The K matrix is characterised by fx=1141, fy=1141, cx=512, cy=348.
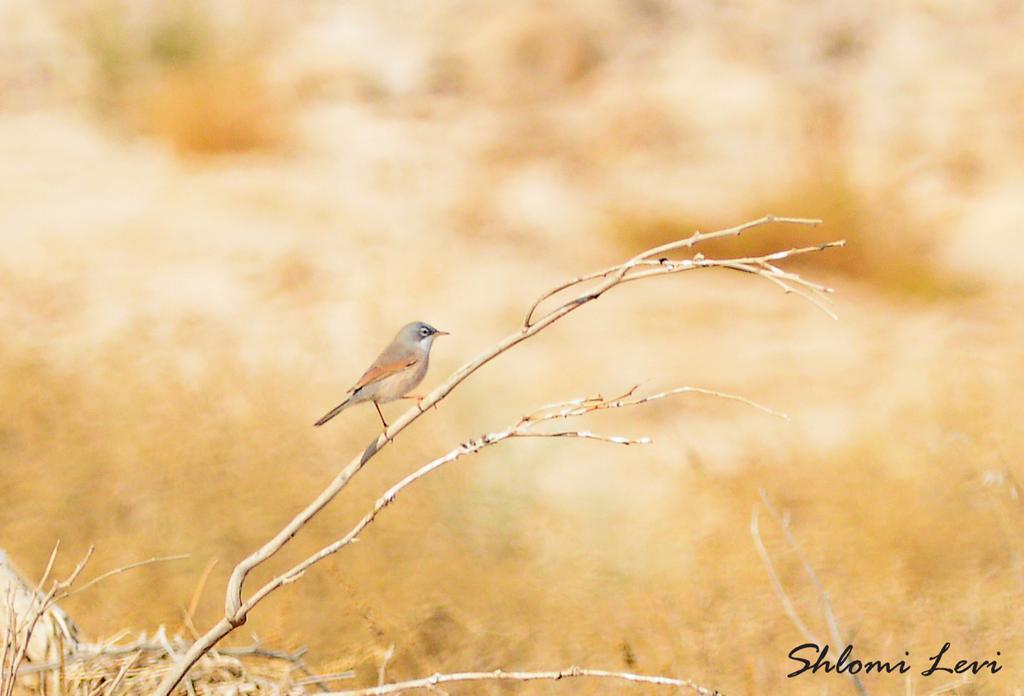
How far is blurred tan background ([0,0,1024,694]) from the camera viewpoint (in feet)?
7.72

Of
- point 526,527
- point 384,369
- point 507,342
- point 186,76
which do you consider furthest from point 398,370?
point 186,76

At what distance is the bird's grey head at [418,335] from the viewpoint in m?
1.70

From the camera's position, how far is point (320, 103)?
4.91 metres

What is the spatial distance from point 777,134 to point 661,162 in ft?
1.88

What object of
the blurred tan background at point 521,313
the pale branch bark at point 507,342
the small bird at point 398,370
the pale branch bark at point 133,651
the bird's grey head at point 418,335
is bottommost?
the pale branch bark at point 507,342

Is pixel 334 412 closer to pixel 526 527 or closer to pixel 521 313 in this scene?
pixel 526 527

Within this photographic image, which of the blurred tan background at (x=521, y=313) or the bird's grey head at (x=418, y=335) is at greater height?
the blurred tan background at (x=521, y=313)

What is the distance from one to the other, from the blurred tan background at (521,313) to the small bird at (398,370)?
2.37 ft

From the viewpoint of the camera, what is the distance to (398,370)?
164cm

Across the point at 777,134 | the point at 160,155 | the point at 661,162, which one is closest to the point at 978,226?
the point at 777,134

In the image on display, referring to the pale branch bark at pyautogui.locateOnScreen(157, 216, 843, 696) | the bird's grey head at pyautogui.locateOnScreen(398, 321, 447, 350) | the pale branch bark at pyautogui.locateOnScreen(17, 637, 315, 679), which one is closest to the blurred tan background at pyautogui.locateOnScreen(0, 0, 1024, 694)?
the pale branch bark at pyautogui.locateOnScreen(17, 637, 315, 679)

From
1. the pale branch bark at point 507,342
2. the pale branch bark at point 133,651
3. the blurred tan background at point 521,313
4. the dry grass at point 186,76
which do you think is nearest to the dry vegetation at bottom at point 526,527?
the blurred tan background at point 521,313

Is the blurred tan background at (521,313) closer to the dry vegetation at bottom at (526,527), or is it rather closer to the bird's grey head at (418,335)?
the dry vegetation at bottom at (526,527)

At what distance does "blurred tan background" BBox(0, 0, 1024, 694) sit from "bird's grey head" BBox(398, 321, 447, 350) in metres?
0.75
